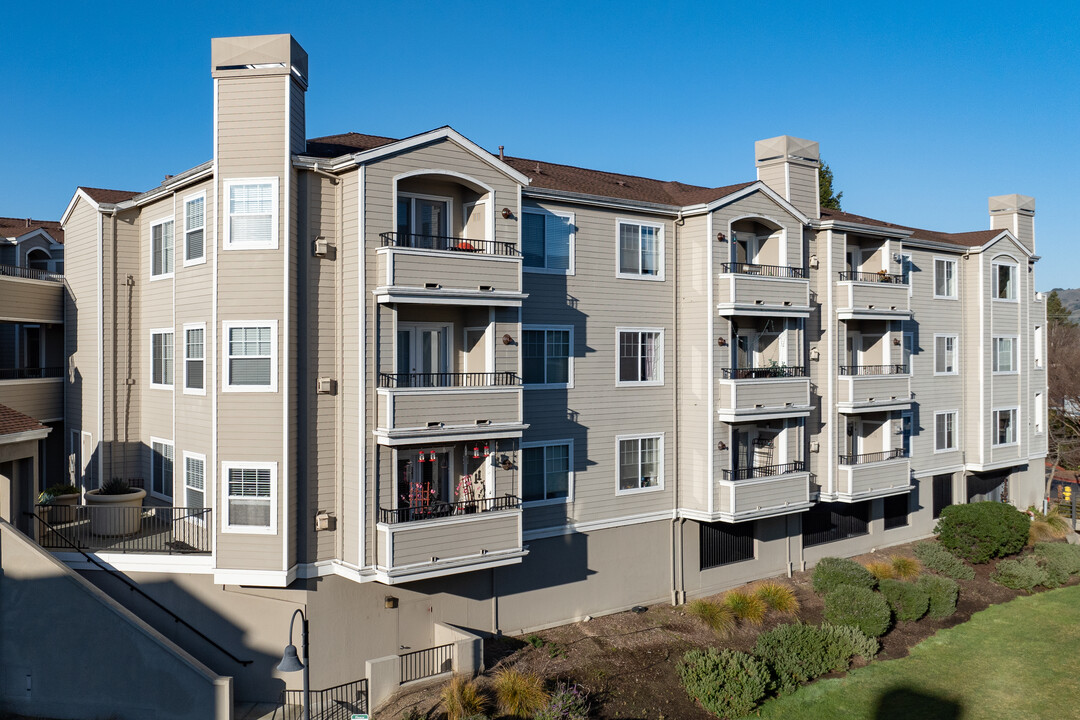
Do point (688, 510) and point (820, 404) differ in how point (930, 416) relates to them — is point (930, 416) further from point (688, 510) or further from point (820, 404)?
point (688, 510)

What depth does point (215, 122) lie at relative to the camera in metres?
17.0

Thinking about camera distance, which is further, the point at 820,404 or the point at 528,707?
the point at 820,404

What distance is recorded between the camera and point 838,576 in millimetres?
23391

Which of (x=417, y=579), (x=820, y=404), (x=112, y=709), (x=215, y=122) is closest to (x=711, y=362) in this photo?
(x=820, y=404)

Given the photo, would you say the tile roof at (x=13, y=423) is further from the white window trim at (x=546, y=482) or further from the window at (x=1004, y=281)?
the window at (x=1004, y=281)

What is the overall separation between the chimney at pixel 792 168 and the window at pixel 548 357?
992cm

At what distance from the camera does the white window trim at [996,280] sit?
32719 mm

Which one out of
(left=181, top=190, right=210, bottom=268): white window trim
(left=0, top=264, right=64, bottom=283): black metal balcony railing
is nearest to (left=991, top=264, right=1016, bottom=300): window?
(left=181, top=190, right=210, bottom=268): white window trim

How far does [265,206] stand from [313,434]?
497 centimetres

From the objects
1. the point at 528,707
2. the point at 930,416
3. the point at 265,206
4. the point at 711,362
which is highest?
the point at 265,206

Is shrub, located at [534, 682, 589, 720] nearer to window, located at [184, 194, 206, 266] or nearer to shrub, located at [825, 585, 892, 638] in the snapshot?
shrub, located at [825, 585, 892, 638]

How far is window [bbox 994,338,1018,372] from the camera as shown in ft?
109

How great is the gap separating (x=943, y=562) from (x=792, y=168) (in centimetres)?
1426

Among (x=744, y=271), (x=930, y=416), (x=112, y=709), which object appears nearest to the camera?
(x=112, y=709)
